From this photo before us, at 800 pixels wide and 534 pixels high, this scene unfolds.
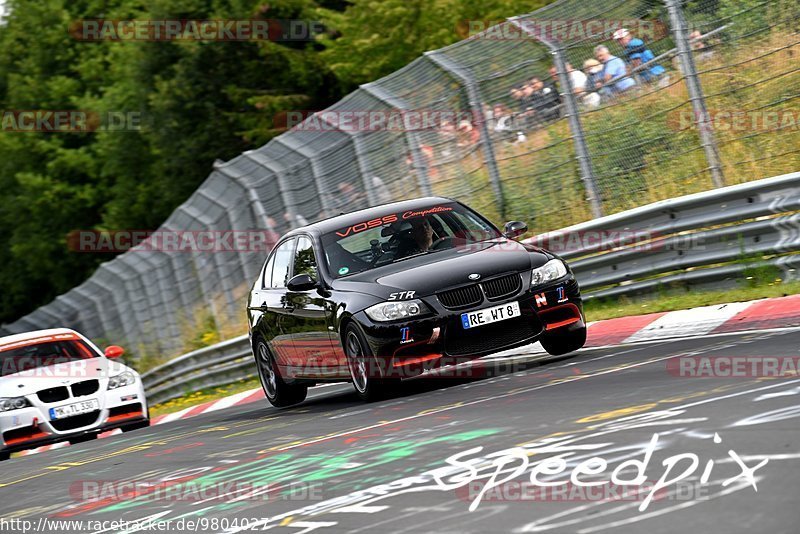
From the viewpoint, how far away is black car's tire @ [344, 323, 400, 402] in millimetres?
10596

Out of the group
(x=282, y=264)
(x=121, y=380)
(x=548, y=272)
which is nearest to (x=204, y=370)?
(x=121, y=380)

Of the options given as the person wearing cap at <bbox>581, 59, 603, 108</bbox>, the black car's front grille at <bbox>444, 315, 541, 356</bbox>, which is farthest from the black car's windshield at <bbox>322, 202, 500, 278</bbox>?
the person wearing cap at <bbox>581, 59, 603, 108</bbox>

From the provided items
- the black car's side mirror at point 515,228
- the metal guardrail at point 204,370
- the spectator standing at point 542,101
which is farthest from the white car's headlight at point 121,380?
the black car's side mirror at point 515,228

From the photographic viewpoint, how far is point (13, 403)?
14.6 metres

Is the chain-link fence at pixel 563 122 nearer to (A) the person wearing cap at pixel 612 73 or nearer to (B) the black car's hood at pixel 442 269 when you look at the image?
(A) the person wearing cap at pixel 612 73

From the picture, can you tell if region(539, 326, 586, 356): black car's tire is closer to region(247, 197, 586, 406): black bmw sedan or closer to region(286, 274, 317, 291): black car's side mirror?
region(247, 197, 586, 406): black bmw sedan

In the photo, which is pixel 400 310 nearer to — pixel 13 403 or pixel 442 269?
→ pixel 442 269

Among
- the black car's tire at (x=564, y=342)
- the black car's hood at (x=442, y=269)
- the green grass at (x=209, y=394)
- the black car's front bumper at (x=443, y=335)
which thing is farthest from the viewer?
the green grass at (x=209, y=394)

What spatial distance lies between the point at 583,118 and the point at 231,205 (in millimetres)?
9062

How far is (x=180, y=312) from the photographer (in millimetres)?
26031

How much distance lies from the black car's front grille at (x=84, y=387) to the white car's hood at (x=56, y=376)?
5 cm

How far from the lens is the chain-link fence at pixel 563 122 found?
13031 mm

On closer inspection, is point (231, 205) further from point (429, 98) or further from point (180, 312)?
point (429, 98)

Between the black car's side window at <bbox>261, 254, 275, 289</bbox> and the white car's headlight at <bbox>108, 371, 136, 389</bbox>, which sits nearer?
the black car's side window at <bbox>261, 254, 275, 289</bbox>
